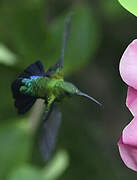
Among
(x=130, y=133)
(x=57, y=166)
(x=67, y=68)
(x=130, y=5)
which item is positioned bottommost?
(x=57, y=166)

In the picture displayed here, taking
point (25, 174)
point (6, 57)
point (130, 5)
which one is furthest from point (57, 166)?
point (130, 5)

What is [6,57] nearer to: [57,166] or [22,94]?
[57,166]

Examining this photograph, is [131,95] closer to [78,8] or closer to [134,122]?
[134,122]

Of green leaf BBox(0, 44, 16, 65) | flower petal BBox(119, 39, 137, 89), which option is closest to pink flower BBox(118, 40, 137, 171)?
flower petal BBox(119, 39, 137, 89)

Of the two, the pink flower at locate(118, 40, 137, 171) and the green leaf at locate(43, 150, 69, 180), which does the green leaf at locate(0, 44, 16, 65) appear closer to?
the green leaf at locate(43, 150, 69, 180)

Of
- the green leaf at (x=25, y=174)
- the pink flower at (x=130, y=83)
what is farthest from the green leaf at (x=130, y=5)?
the green leaf at (x=25, y=174)

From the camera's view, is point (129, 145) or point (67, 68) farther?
point (67, 68)

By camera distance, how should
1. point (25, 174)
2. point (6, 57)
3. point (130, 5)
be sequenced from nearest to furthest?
1. point (130, 5)
2. point (25, 174)
3. point (6, 57)

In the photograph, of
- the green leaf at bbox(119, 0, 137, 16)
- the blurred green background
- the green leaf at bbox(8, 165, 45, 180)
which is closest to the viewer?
the green leaf at bbox(119, 0, 137, 16)
